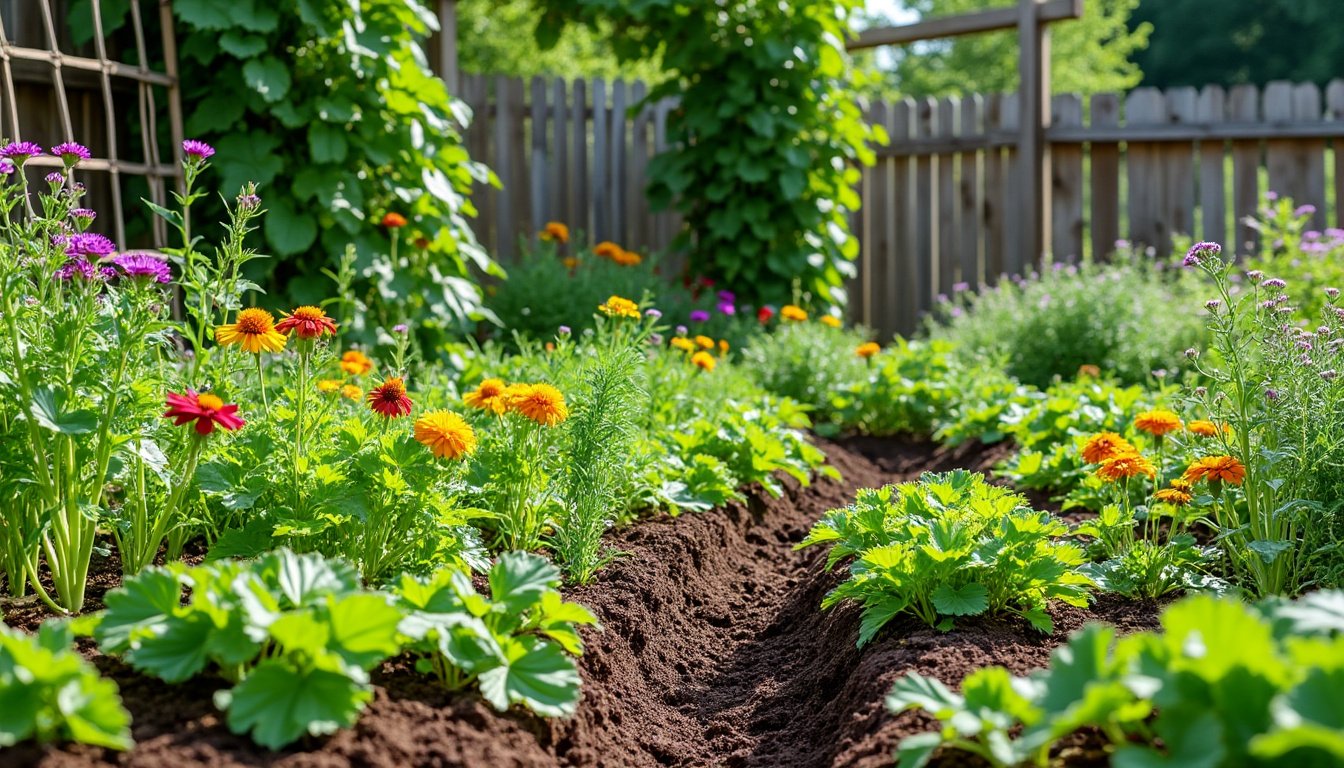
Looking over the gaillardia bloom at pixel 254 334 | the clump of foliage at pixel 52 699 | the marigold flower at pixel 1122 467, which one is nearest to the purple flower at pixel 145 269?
the gaillardia bloom at pixel 254 334

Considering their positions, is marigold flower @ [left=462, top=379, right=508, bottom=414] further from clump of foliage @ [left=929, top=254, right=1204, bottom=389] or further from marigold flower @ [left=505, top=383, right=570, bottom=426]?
clump of foliage @ [left=929, top=254, right=1204, bottom=389]

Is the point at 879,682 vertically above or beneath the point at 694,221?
beneath

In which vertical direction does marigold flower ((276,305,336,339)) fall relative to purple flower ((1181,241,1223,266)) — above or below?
below

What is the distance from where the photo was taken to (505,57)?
15906 mm

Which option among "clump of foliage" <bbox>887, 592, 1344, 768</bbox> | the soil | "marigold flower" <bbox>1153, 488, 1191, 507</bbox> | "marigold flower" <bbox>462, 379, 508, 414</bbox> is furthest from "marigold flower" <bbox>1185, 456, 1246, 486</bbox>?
"marigold flower" <bbox>462, 379, 508, 414</bbox>

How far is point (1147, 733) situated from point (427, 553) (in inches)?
59.4

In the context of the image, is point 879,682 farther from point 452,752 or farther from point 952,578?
point 452,752

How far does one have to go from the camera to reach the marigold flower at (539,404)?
8.72ft

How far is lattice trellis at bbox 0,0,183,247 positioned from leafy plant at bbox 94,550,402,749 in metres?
2.80

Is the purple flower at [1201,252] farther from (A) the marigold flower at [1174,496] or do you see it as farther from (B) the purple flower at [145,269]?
(B) the purple flower at [145,269]

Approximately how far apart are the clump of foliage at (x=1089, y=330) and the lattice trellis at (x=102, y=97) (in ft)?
12.4

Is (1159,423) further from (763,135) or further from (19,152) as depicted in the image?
(763,135)

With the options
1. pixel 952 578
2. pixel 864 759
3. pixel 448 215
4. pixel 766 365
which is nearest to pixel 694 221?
pixel 766 365

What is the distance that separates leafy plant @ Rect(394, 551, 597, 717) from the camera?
1.96 metres
